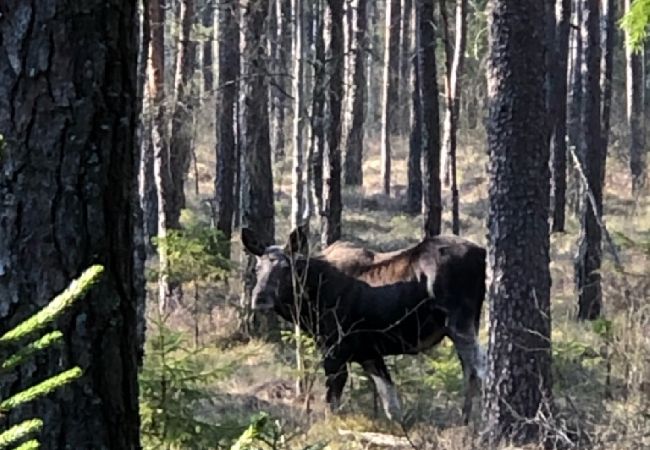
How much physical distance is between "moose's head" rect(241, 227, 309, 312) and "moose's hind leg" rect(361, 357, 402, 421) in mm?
994

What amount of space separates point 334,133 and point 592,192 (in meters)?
3.86

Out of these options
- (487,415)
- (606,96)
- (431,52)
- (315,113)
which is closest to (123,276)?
(487,415)

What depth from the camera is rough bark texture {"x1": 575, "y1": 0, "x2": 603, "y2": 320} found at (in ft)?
52.6

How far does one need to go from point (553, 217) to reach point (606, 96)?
5.25m

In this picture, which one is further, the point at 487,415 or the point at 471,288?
the point at 471,288

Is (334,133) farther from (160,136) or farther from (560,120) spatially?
(560,120)

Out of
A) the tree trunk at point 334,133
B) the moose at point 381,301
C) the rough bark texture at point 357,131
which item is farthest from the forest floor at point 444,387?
the rough bark texture at point 357,131

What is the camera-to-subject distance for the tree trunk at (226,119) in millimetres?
19312

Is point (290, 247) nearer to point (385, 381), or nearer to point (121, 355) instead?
point (385, 381)

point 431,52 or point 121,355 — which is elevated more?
point 431,52

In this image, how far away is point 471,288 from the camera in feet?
36.5

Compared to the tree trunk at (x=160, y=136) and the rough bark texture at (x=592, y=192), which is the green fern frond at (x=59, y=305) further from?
the tree trunk at (x=160, y=136)

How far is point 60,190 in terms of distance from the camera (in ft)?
9.98

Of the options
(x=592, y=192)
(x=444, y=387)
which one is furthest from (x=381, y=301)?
(x=592, y=192)
